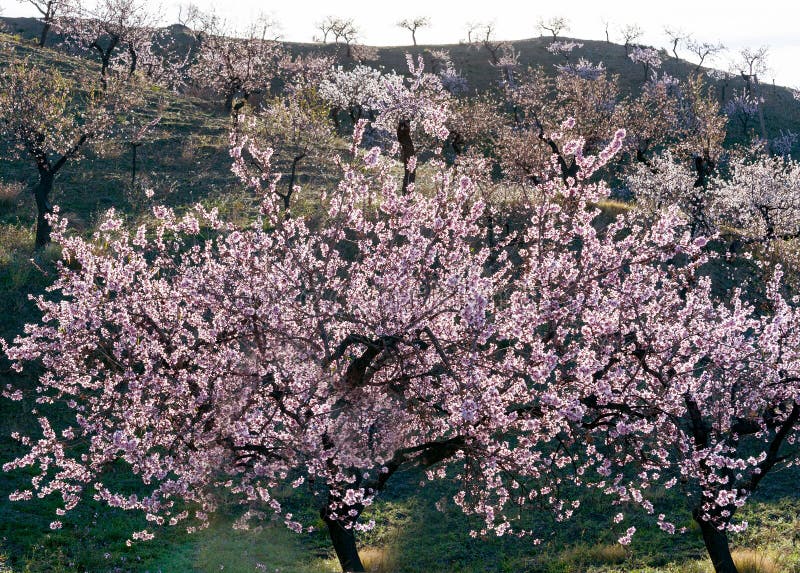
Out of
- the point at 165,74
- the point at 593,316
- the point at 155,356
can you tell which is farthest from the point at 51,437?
the point at 165,74

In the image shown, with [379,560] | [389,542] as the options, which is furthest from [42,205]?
[379,560]

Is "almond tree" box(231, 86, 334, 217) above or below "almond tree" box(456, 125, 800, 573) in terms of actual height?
above

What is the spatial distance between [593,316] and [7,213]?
29.3 meters

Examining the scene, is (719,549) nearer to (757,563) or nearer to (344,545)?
(757,563)

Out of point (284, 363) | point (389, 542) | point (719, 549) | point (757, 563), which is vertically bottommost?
A: point (389, 542)

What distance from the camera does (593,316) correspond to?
9.88 metres

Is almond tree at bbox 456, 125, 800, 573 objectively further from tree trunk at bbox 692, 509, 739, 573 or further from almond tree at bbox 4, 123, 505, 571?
almond tree at bbox 4, 123, 505, 571

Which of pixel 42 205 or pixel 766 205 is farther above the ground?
pixel 766 205

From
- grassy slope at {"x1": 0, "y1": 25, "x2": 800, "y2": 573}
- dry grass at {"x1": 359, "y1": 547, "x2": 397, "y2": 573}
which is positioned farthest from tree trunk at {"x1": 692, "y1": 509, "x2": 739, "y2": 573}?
dry grass at {"x1": 359, "y1": 547, "x2": 397, "y2": 573}

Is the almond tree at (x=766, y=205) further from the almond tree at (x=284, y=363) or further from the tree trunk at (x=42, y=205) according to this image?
the tree trunk at (x=42, y=205)

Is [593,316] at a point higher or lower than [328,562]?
higher

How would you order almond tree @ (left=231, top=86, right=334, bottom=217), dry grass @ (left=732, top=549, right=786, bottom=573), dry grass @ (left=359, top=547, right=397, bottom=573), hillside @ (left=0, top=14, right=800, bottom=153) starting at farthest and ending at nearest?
hillside @ (left=0, top=14, right=800, bottom=153) < almond tree @ (left=231, top=86, right=334, bottom=217) < dry grass @ (left=359, top=547, right=397, bottom=573) < dry grass @ (left=732, top=549, right=786, bottom=573)

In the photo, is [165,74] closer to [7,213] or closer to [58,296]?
[7,213]

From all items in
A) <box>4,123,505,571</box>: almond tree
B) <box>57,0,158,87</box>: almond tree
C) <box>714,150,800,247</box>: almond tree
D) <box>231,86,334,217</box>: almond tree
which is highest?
<box>57,0,158,87</box>: almond tree
